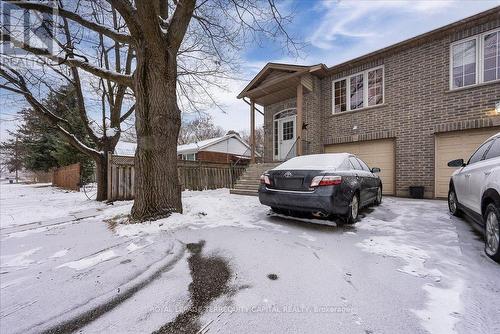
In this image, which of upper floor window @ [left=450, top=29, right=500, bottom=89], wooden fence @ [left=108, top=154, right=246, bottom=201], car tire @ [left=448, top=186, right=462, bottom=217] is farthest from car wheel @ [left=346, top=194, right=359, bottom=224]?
wooden fence @ [left=108, top=154, right=246, bottom=201]

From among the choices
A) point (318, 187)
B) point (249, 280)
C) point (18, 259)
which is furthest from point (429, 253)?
point (18, 259)

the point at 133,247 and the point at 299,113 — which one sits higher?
the point at 299,113

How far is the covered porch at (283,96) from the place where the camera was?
29.2ft

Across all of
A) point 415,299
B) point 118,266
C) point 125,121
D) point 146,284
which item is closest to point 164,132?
point 118,266

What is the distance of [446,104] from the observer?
7289mm

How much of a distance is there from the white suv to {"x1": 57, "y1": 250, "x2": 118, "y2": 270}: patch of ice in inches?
187

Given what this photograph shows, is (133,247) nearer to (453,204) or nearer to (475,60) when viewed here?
(453,204)

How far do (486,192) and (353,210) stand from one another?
1.86m

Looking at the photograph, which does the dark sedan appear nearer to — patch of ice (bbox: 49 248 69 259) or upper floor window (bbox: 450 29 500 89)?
patch of ice (bbox: 49 248 69 259)

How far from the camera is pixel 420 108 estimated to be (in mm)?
7754

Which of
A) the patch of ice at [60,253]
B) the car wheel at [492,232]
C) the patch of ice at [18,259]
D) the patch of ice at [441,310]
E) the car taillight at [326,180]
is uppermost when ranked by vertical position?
the car taillight at [326,180]

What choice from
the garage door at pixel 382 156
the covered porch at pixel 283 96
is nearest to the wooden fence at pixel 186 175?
the covered porch at pixel 283 96

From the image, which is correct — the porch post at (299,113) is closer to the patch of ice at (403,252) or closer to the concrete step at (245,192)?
the concrete step at (245,192)

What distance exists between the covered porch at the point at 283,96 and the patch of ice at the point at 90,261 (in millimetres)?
7163
